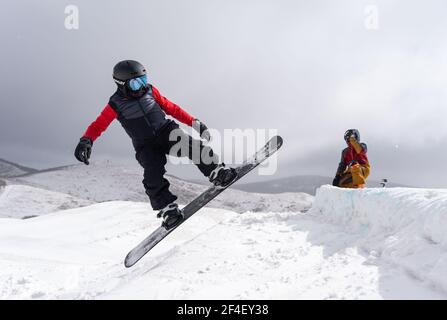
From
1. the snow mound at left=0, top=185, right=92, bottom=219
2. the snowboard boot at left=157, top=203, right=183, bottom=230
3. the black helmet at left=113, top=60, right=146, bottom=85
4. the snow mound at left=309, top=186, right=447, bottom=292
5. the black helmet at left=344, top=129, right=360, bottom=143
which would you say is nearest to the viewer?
the snow mound at left=309, top=186, right=447, bottom=292

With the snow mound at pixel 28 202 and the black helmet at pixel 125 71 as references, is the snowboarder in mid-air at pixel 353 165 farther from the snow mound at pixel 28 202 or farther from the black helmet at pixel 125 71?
the snow mound at pixel 28 202

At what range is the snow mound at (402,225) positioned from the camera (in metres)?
3.08

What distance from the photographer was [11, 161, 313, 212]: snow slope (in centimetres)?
5291

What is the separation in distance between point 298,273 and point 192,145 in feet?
7.65

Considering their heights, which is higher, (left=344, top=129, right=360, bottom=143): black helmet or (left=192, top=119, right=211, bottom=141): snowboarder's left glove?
(left=192, top=119, right=211, bottom=141): snowboarder's left glove

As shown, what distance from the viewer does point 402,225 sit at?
13.5 ft

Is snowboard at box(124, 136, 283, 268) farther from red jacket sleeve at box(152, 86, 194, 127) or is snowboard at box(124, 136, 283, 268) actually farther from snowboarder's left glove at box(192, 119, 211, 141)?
red jacket sleeve at box(152, 86, 194, 127)

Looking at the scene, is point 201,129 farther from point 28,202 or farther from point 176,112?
point 28,202

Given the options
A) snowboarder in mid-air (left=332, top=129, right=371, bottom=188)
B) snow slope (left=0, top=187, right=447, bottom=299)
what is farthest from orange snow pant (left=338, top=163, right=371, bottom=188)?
snow slope (left=0, top=187, right=447, bottom=299)

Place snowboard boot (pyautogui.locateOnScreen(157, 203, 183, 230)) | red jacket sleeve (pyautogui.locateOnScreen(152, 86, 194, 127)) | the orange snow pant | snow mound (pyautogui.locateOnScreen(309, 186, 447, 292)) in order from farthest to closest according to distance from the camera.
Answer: the orange snow pant
red jacket sleeve (pyautogui.locateOnScreen(152, 86, 194, 127))
snowboard boot (pyautogui.locateOnScreen(157, 203, 183, 230))
snow mound (pyautogui.locateOnScreen(309, 186, 447, 292))

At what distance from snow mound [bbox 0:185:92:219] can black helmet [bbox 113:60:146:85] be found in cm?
2584

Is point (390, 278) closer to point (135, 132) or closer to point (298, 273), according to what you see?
point (298, 273)

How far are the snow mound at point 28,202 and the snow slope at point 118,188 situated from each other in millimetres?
11985
